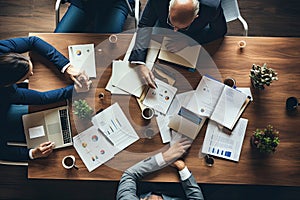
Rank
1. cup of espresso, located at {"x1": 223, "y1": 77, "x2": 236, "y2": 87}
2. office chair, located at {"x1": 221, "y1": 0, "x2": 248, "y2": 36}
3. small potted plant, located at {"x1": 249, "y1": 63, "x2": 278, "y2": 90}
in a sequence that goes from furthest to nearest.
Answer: office chair, located at {"x1": 221, "y1": 0, "x2": 248, "y2": 36} < cup of espresso, located at {"x1": 223, "y1": 77, "x2": 236, "y2": 87} < small potted plant, located at {"x1": 249, "y1": 63, "x2": 278, "y2": 90}

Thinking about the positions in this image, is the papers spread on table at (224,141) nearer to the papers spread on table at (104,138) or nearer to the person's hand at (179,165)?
the person's hand at (179,165)

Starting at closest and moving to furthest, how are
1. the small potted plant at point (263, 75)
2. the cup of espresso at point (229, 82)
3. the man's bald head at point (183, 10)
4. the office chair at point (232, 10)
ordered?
the man's bald head at point (183, 10) < the small potted plant at point (263, 75) < the cup of espresso at point (229, 82) < the office chair at point (232, 10)

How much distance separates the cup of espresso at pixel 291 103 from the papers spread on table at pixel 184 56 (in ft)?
1.75

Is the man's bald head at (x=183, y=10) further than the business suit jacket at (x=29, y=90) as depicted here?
No

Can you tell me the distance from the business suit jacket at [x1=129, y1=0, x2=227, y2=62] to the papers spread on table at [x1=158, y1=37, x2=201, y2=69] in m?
0.06

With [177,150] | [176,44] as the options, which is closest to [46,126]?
[177,150]

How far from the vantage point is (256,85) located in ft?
6.63

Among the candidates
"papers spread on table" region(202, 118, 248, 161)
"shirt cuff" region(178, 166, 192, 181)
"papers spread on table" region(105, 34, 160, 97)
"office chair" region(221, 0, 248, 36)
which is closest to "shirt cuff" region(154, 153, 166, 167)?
"shirt cuff" region(178, 166, 192, 181)

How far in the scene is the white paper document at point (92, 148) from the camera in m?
2.03

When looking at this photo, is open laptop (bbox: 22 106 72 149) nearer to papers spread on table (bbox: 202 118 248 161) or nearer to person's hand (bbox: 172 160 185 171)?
person's hand (bbox: 172 160 185 171)

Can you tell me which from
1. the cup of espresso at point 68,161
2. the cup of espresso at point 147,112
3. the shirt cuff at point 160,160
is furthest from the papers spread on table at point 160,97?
the cup of espresso at point 68,161

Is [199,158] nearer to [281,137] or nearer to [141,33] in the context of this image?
[281,137]

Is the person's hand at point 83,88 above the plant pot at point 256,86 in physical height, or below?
below

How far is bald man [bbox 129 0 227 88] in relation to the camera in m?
2.00
